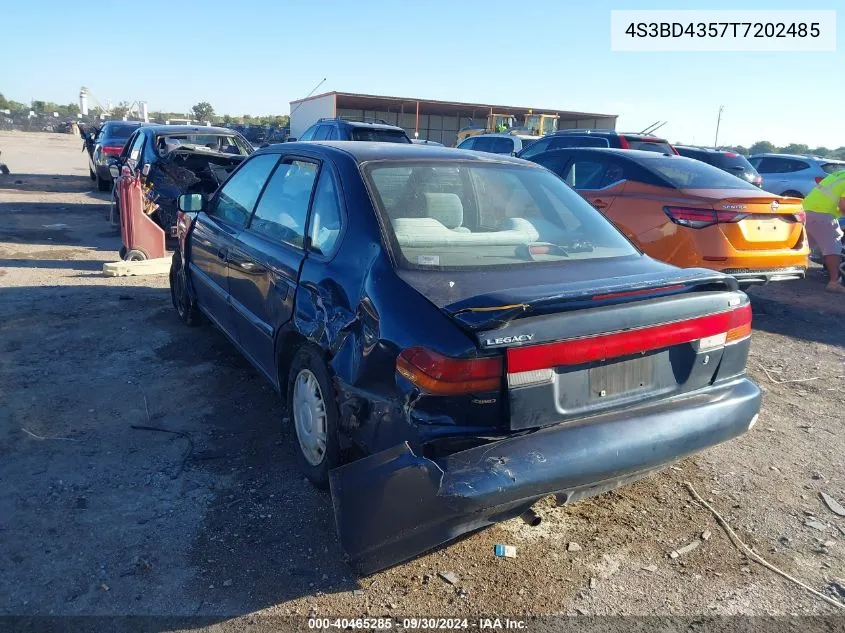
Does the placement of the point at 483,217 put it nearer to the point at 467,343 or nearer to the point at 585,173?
the point at 467,343

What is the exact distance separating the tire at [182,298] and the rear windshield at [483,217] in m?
2.88

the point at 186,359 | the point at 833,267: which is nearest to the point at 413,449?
→ the point at 186,359

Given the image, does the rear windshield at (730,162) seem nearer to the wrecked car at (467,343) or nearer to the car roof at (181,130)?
the car roof at (181,130)

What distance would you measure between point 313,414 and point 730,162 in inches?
500

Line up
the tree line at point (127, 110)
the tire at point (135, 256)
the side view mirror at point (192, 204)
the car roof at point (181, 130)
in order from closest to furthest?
the side view mirror at point (192, 204) → the tire at point (135, 256) → the car roof at point (181, 130) → the tree line at point (127, 110)

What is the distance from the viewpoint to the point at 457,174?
3547 millimetres

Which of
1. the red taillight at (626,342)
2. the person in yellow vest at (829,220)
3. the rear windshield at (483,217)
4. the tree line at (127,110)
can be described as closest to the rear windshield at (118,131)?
the person in yellow vest at (829,220)

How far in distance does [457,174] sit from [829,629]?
8.63 ft

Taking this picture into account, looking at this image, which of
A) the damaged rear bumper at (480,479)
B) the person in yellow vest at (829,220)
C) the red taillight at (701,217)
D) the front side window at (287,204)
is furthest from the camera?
the person in yellow vest at (829,220)

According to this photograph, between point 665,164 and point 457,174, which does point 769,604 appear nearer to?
point 457,174

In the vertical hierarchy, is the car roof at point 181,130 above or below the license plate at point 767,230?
above

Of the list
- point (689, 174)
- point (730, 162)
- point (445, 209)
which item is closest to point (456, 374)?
point (445, 209)

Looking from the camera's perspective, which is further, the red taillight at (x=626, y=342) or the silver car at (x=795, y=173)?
the silver car at (x=795, y=173)

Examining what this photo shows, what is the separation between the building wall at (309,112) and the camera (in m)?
32.3
